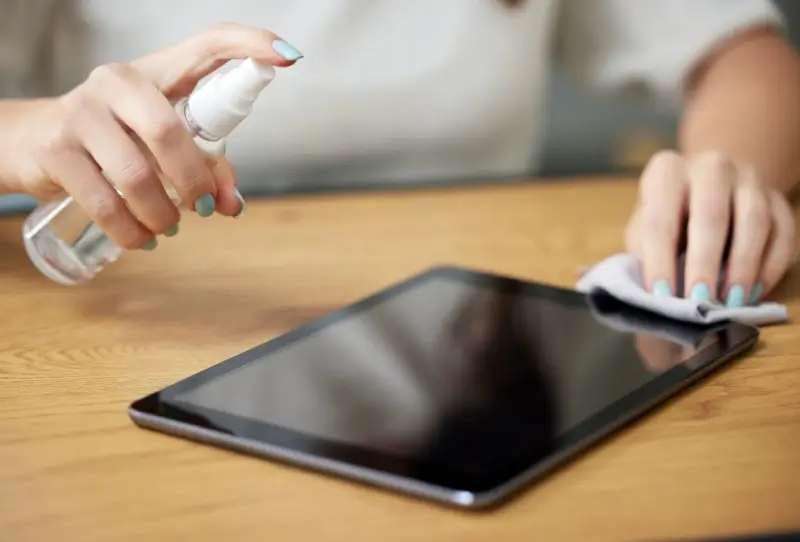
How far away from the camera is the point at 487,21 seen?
109cm

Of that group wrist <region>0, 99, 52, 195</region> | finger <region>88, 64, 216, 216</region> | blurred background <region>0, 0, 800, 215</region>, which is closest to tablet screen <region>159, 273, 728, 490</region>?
finger <region>88, 64, 216, 216</region>

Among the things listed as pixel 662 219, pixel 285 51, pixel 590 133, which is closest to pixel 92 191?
pixel 285 51

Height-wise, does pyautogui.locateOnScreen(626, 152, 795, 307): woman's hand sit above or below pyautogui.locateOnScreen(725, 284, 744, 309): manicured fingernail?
above

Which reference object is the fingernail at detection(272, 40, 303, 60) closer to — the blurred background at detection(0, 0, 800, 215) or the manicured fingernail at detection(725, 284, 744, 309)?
the manicured fingernail at detection(725, 284, 744, 309)

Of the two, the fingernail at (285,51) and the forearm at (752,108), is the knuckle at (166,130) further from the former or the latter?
the forearm at (752,108)

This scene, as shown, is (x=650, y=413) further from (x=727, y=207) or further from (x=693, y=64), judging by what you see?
(x=693, y=64)

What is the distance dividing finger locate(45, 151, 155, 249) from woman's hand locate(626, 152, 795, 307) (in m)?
0.32

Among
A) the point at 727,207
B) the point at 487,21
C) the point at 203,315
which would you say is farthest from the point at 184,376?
the point at 487,21

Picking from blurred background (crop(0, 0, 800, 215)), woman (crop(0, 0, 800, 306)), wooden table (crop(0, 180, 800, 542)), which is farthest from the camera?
blurred background (crop(0, 0, 800, 215))

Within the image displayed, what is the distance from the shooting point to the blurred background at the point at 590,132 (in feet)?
4.97

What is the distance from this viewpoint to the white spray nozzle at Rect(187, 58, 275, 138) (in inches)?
22.6

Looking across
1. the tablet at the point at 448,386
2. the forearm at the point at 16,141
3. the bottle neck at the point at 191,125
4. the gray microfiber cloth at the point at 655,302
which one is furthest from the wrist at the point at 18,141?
the gray microfiber cloth at the point at 655,302

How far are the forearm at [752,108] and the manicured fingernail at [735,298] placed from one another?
0.16 m

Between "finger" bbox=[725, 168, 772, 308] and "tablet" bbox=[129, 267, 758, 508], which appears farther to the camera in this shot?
"finger" bbox=[725, 168, 772, 308]
